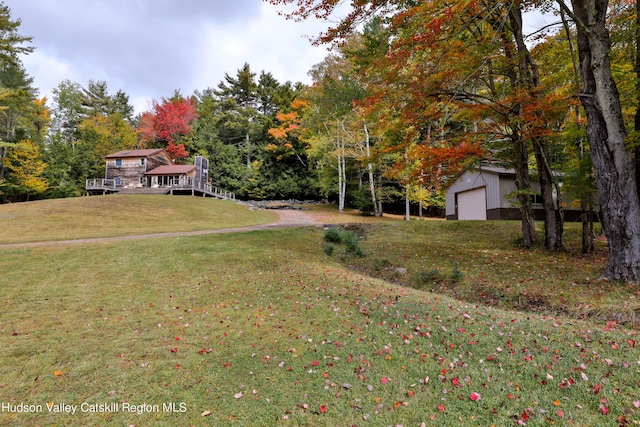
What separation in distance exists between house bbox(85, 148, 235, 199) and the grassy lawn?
25300 millimetres

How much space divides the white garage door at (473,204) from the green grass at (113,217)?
13.6 metres

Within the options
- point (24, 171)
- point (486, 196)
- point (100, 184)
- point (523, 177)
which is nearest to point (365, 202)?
point (486, 196)

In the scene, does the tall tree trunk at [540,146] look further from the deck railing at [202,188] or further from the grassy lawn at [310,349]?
the deck railing at [202,188]

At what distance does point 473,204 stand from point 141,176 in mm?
31330

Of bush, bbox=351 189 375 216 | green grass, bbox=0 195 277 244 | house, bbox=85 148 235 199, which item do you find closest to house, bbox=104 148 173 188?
house, bbox=85 148 235 199

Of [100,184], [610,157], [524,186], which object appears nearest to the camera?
[610,157]

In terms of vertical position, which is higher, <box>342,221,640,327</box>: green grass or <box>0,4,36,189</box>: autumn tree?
<box>0,4,36,189</box>: autumn tree

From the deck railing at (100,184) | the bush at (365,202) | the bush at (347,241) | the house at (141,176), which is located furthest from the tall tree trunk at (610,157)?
the deck railing at (100,184)

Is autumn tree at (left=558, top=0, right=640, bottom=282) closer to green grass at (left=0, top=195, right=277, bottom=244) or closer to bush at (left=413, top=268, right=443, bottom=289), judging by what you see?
bush at (left=413, top=268, right=443, bottom=289)

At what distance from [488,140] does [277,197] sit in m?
28.5

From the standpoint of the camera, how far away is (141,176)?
32562 mm

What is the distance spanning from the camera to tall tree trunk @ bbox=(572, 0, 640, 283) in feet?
19.1

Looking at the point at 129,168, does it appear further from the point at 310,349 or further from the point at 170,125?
the point at 310,349

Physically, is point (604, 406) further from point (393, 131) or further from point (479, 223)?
point (479, 223)
